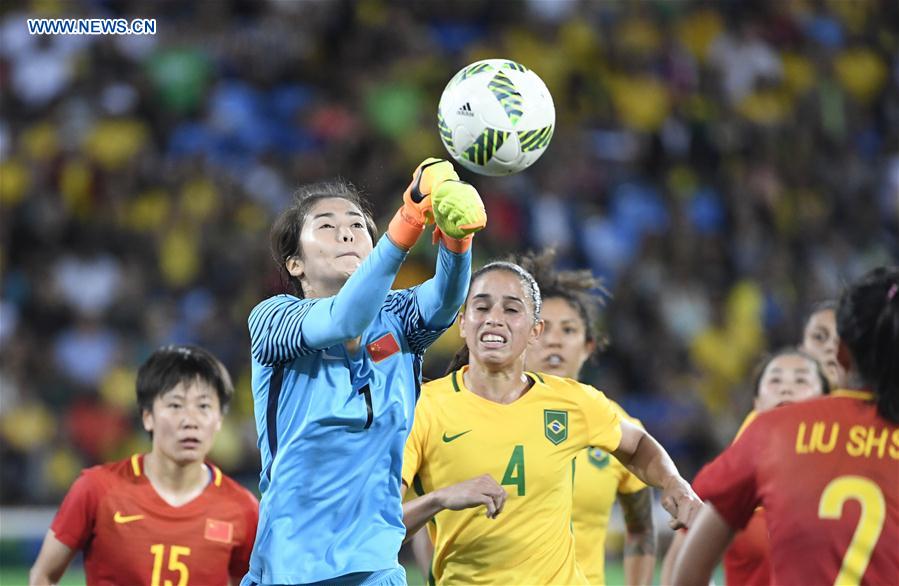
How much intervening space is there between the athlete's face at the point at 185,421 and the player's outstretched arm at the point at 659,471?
1743 mm

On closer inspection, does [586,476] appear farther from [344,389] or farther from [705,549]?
[705,549]

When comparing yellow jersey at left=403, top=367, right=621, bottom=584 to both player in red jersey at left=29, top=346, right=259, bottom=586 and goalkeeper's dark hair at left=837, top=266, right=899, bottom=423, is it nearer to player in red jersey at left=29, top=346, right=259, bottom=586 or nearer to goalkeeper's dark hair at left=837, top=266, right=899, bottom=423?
player in red jersey at left=29, top=346, right=259, bottom=586

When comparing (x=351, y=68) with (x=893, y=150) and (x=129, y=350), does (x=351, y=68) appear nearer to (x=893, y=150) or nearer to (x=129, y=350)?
(x=129, y=350)

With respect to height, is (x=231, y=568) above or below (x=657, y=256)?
below

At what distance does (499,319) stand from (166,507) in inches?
65.3

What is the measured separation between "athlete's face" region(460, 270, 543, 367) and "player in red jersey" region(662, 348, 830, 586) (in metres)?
1.42

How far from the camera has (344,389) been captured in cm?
427

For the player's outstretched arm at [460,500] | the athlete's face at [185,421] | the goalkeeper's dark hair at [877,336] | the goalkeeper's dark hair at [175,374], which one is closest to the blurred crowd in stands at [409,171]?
the goalkeeper's dark hair at [175,374]

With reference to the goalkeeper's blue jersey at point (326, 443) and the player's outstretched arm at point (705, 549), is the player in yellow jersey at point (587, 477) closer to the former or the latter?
the goalkeeper's blue jersey at point (326, 443)

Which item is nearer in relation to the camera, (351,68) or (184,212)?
(184,212)

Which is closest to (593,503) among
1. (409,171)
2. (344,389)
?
(344,389)

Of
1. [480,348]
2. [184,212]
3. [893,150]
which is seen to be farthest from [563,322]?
[893,150]

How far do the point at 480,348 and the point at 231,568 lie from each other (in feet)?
4.84

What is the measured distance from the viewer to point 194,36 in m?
13.3
